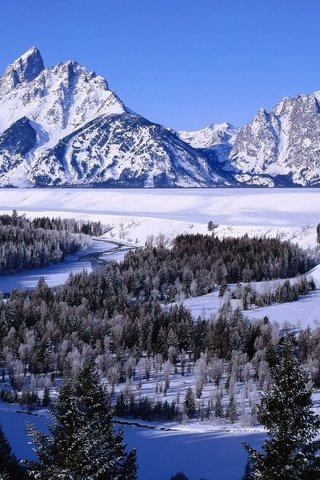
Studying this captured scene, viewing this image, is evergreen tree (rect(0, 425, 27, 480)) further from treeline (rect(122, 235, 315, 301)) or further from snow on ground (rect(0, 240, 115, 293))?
snow on ground (rect(0, 240, 115, 293))

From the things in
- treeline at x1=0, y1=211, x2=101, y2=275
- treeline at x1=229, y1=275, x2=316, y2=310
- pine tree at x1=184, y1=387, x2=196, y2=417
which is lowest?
pine tree at x1=184, y1=387, x2=196, y2=417

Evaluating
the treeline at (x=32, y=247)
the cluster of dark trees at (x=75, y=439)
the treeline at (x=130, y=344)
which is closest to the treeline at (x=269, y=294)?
the treeline at (x=130, y=344)

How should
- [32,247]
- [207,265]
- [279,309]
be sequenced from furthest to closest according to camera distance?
1. [32,247]
2. [207,265]
3. [279,309]

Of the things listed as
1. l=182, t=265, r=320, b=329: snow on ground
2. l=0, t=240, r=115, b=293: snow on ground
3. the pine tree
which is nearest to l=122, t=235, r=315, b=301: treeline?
l=182, t=265, r=320, b=329: snow on ground

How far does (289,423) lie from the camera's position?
2150 cm

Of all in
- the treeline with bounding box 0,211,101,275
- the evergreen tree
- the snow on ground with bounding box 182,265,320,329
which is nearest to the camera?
the evergreen tree

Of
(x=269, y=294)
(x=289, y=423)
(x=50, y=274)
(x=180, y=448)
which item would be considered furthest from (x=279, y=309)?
(x=289, y=423)

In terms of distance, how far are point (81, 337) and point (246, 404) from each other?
78.0 feet

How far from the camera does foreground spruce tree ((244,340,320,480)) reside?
70.4 ft

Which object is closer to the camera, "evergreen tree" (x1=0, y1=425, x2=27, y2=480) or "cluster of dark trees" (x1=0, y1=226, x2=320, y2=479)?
"evergreen tree" (x1=0, y1=425, x2=27, y2=480)

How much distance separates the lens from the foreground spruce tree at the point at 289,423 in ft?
70.4

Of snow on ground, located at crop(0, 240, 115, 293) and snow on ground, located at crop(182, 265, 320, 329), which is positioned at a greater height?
snow on ground, located at crop(0, 240, 115, 293)

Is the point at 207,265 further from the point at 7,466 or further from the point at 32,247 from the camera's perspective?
the point at 7,466

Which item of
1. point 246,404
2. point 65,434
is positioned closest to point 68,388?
point 65,434
